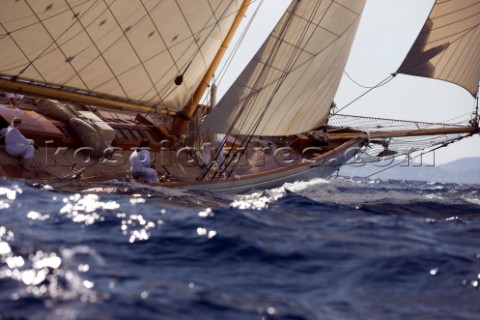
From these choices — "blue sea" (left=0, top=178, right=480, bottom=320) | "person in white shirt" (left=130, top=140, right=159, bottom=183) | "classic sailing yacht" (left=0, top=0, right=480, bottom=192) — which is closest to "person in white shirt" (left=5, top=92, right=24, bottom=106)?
"classic sailing yacht" (left=0, top=0, right=480, bottom=192)

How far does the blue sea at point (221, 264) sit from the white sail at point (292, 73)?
6693mm

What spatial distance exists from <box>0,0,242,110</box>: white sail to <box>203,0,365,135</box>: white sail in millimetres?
2838

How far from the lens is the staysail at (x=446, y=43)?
22141 mm

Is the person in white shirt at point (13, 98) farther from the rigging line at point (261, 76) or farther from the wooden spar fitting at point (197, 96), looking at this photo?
the rigging line at point (261, 76)

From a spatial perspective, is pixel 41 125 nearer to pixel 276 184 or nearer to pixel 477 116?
pixel 276 184

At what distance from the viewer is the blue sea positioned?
5.28 m

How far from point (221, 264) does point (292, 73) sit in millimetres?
11750

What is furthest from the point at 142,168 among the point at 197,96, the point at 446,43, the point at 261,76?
the point at 446,43

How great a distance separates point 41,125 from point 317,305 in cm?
1302

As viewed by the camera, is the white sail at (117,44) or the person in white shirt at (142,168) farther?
the white sail at (117,44)

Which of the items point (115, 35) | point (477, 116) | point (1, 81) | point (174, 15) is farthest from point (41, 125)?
point (477, 116)

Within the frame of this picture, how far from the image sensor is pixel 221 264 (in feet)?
22.1

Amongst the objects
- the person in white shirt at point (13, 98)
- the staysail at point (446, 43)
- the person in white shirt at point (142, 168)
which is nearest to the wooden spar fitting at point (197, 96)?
the person in white shirt at point (13, 98)

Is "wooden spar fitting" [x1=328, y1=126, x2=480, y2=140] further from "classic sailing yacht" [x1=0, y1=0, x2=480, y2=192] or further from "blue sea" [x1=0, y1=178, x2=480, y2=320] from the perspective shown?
"blue sea" [x1=0, y1=178, x2=480, y2=320]
